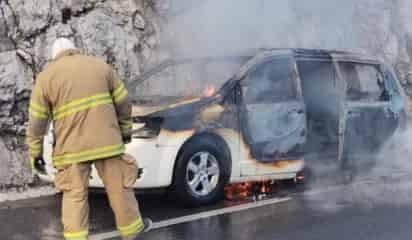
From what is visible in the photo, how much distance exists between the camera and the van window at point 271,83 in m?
6.35

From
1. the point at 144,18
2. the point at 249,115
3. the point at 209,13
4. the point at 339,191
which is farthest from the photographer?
the point at 144,18

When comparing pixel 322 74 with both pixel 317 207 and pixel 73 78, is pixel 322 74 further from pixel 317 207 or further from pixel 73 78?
pixel 73 78

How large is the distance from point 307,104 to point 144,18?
3.82 meters

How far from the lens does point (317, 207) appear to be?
610cm

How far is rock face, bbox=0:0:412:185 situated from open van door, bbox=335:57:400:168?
1.91 meters

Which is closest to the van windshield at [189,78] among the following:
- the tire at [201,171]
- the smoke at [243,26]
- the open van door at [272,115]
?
the smoke at [243,26]

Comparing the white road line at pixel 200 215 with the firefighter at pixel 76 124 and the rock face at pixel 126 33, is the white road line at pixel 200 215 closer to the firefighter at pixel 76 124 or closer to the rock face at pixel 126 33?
the firefighter at pixel 76 124

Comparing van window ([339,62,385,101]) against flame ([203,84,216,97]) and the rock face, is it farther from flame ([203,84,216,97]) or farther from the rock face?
the rock face

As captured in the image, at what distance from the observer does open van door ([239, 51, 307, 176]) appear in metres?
6.31

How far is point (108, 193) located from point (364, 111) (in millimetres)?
3853

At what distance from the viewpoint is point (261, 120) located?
20.8 feet

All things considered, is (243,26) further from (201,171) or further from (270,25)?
(201,171)

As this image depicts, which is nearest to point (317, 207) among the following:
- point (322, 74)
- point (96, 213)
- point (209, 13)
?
point (322, 74)

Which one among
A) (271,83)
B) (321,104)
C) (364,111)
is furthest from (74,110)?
(364,111)
